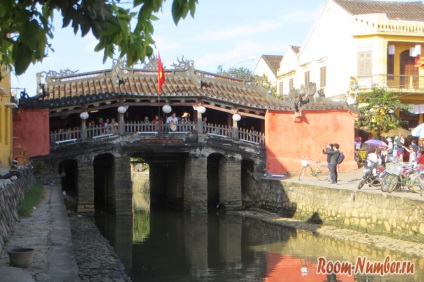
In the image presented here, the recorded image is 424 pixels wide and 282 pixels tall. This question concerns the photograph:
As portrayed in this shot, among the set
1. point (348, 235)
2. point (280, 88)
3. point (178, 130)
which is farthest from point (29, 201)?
point (280, 88)

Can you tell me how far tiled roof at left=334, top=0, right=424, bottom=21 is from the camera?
1195 inches

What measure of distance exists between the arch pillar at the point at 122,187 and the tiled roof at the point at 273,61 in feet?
65.6

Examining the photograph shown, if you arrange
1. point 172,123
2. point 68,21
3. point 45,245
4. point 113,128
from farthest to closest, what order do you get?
point 172,123 → point 113,128 → point 45,245 → point 68,21

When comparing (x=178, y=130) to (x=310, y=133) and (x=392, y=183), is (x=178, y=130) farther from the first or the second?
(x=392, y=183)

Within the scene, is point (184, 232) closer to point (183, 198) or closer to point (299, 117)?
point (183, 198)

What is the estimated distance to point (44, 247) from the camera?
324 inches

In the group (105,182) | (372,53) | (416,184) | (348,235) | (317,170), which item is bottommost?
(348,235)

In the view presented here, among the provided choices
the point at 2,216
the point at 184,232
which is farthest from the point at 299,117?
the point at 2,216

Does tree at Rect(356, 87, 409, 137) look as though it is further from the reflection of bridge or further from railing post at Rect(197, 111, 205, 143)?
railing post at Rect(197, 111, 205, 143)

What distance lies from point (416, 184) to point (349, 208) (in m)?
2.15

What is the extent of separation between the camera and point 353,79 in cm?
2797

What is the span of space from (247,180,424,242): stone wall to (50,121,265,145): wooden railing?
2.24 m

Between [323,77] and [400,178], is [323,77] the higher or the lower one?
the higher one

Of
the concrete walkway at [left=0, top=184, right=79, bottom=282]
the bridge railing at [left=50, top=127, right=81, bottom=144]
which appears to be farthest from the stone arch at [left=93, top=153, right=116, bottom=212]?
the concrete walkway at [left=0, top=184, right=79, bottom=282]
